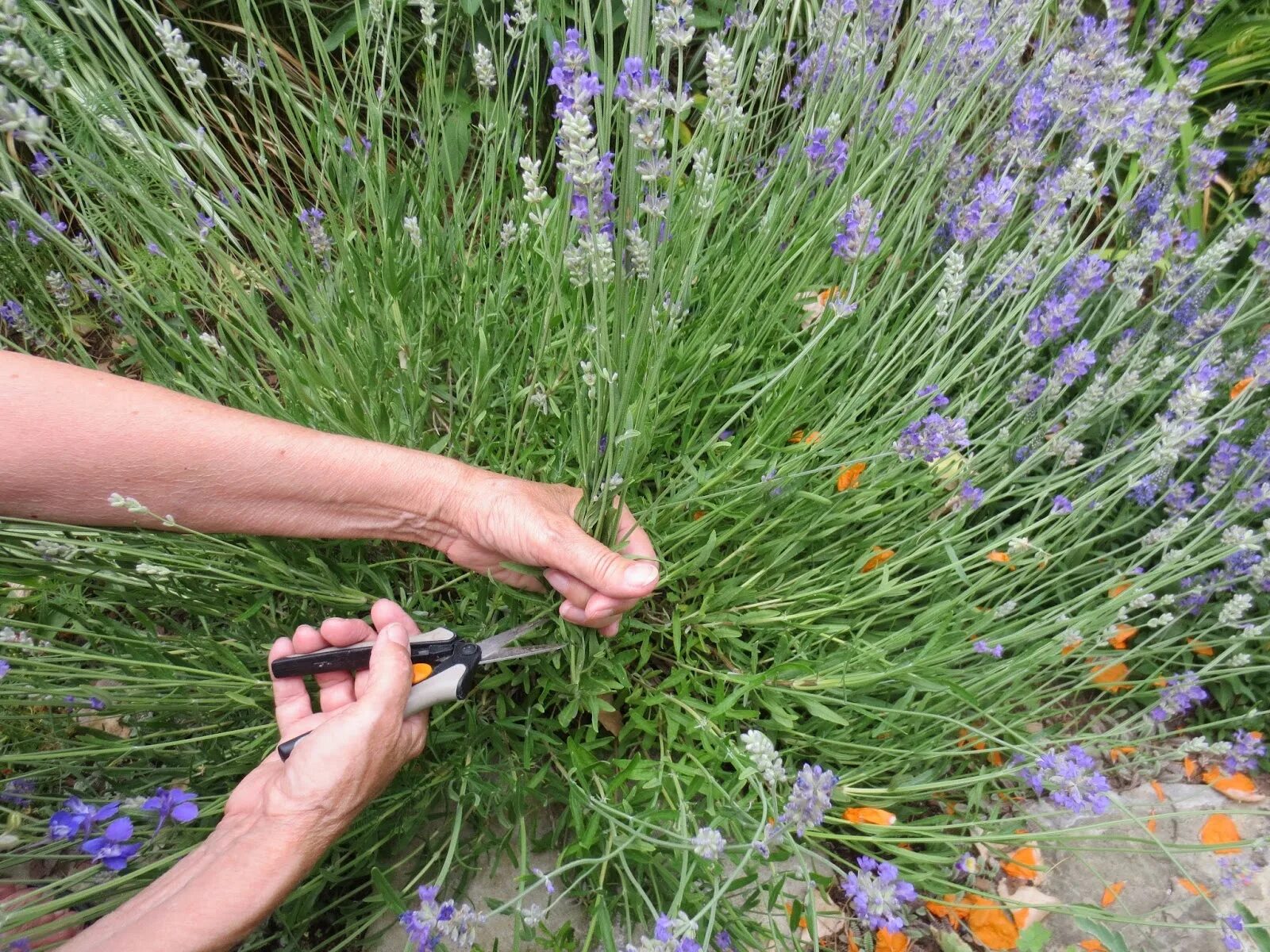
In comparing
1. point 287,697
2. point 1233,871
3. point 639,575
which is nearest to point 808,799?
point 639,575

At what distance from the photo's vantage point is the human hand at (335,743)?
39.7 inches

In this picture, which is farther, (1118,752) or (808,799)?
(1118,752)

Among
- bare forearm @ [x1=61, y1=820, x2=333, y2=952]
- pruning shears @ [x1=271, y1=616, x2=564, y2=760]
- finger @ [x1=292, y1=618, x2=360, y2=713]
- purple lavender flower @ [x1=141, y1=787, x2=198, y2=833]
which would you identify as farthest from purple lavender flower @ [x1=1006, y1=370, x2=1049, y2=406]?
purple lavender flower @ [x1=141, y1=787, x2=198, y2=833]

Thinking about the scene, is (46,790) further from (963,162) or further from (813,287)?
(963,162)

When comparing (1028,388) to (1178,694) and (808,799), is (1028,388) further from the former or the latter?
(808,799)

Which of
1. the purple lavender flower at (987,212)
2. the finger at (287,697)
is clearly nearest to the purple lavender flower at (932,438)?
the purple lavender flower at (987,212)

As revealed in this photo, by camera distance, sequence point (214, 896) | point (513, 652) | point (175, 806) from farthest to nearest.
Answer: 1. point (513, 652)
2. point (175, 806)
3. point (214, 896)

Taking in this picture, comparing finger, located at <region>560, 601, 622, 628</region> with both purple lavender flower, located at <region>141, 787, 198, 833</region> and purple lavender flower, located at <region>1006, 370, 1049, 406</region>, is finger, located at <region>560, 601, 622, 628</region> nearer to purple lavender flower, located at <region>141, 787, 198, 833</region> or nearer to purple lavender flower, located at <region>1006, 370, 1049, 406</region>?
purple lavender flower, located at <region>141, 787, 198, 833</region>

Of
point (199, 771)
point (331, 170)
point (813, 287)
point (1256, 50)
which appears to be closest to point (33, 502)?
point (199, 771)

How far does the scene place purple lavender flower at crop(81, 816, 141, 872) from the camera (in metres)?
0.97

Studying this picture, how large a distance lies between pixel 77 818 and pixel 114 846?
108 mm

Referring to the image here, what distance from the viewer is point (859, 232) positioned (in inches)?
55.7

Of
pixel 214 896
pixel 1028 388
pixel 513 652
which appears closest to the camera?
pixel 214 896

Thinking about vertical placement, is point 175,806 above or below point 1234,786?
above
